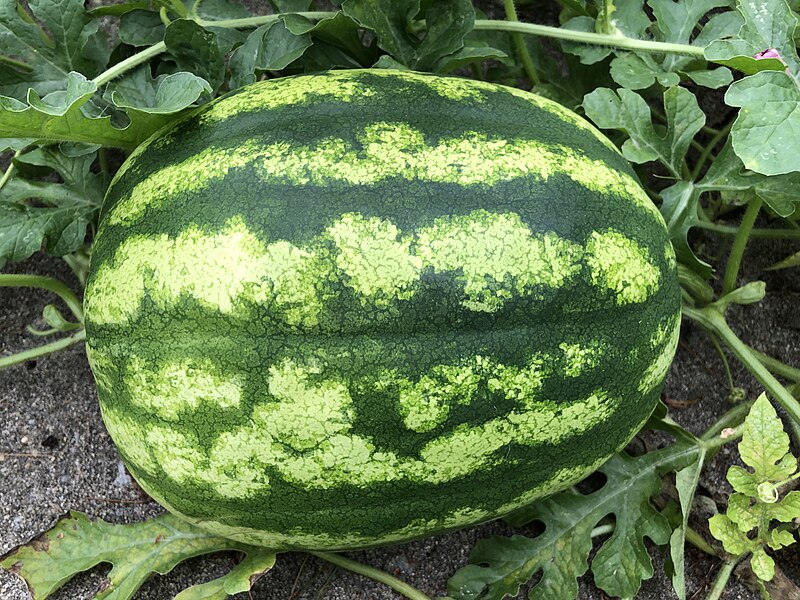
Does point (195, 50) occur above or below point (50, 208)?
above

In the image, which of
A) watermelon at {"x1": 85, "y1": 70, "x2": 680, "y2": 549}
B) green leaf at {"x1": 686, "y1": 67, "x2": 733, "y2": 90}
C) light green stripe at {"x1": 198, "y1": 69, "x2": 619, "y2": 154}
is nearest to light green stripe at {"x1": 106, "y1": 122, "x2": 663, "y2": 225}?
watermelon at {"x1": 85, "y1": 70, "x2": 680, "y2": 549}

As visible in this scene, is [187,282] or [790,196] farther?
[790,196]

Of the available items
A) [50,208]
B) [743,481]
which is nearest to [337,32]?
[50,208]

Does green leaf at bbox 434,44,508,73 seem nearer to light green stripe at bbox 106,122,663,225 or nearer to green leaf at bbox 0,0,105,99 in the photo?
light green stripe at bbox 106,122,663,225

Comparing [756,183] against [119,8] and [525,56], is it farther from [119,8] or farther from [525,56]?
[119,8]

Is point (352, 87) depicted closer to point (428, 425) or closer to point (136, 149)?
point (136, 149)

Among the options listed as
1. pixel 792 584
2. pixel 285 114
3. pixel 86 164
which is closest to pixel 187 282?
pixel 285 114

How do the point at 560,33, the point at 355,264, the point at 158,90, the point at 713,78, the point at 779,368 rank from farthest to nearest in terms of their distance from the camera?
the point at 779,368 < the point at 560,33 < the point at 713,78 < the point at 158,90 < the point at 355,264

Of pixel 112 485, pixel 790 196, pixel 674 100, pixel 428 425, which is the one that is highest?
pixel 674 100
